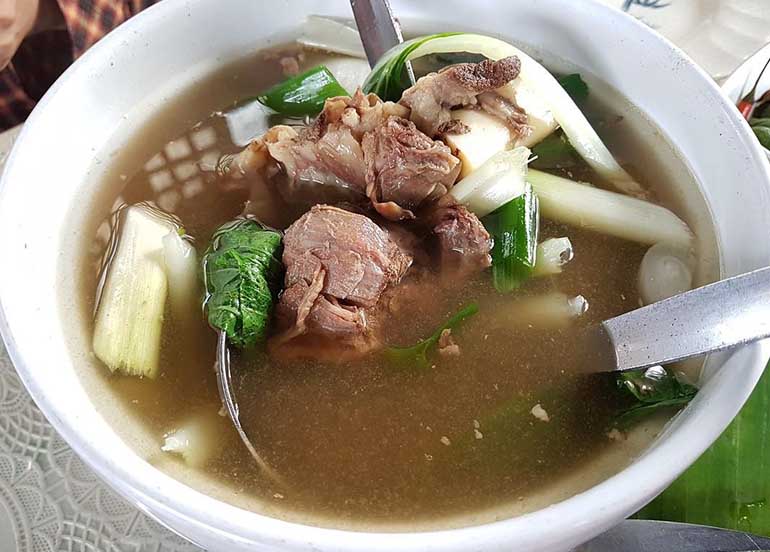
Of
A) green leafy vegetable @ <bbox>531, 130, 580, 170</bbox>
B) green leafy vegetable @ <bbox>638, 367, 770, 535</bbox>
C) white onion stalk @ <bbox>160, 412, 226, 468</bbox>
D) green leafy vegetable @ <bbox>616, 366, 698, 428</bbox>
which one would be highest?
green leafy vegetable @ <bbox>531, 130, 580, 170</bbox>

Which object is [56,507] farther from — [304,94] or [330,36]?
[330,36]

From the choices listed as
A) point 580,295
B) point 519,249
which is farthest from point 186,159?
point 580,295

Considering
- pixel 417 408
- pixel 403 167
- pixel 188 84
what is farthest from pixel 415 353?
pixel 188 84

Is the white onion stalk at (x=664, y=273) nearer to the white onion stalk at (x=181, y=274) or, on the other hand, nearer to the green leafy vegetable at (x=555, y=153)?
the green leafy vegetable at (x=555, y=153)

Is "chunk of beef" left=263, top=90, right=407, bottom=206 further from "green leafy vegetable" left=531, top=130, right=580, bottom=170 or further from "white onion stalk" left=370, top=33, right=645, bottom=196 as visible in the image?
"green leafy vegetable" left=531, top=130, right=580, bottom=170

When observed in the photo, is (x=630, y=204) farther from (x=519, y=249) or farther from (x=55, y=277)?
(x=55, y=277)

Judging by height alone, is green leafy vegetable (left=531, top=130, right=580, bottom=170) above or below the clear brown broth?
above

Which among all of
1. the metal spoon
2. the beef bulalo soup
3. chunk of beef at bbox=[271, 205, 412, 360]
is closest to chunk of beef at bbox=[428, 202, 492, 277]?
the beef bulalo soup
